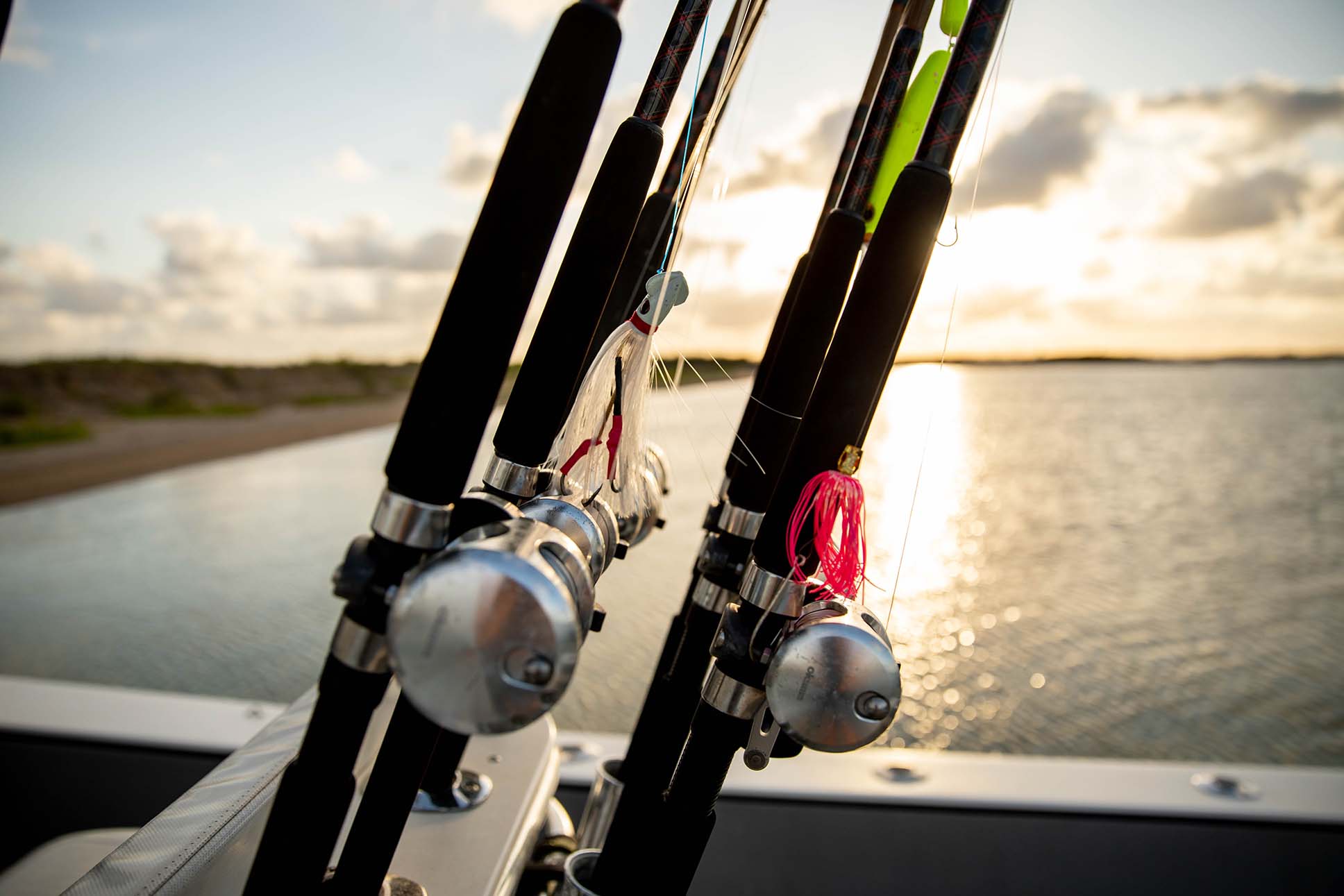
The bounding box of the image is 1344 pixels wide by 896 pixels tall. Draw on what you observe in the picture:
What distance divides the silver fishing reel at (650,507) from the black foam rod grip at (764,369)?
0.06 m

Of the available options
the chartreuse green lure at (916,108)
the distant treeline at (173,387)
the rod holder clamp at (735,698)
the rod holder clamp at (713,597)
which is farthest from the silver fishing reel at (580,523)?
the distant treeline at (173,387)

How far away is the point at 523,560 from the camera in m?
0.40

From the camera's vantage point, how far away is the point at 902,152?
0.79 meters

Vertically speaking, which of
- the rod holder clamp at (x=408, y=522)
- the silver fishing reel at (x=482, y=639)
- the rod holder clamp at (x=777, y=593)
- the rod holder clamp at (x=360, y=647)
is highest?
the rod holder clamp at (x=777, y=593)

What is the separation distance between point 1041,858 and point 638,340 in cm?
110

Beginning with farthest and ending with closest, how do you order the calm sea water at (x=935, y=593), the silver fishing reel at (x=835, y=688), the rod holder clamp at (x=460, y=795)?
the calm sea water at (x=935, y=593) → the rod holder clamp at (x=460, y=795) → the silver fishing reel at (x=835, y=688)

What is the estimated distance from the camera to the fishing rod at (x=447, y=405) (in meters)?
0.45

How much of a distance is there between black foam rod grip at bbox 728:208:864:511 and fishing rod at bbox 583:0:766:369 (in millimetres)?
122

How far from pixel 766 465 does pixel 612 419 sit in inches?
8.9

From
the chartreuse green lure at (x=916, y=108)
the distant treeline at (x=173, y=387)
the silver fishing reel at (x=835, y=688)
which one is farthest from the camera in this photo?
the distant treeline at (x=173, y=387)

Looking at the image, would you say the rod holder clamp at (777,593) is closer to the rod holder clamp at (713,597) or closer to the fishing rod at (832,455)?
the fishing rod at (832,455)

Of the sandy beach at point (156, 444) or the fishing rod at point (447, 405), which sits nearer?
the fishing rod at point (447, 405)

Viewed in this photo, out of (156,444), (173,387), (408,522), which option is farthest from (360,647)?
(173,387)

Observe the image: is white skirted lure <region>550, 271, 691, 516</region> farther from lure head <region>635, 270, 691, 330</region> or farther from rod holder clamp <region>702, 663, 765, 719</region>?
rod holder clamp <region>702, 663, 765, 719</region>
